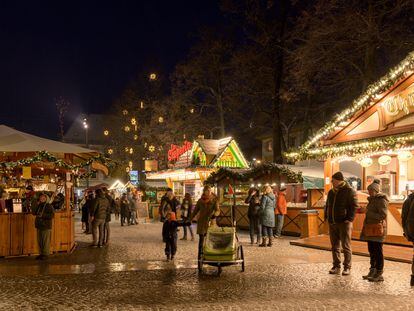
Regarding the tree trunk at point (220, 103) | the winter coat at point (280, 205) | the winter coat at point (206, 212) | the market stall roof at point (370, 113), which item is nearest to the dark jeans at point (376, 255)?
the winter coat at point (206, 212)

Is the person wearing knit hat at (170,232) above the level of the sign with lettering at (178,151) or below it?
below

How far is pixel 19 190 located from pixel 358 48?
1612cm

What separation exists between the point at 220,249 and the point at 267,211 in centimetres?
514

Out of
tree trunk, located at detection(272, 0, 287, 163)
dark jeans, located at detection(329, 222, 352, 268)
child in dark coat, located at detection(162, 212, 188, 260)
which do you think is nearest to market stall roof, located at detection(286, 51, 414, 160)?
dark jeans, located at detection(329, 222, 352, 268)

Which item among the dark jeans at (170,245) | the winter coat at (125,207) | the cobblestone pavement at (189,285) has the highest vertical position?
the winter coat at (125,207)

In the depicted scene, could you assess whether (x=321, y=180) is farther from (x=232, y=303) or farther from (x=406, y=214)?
(x=232, y=303)

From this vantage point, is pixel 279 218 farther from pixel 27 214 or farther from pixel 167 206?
pixel 27 214

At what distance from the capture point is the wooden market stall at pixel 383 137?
13305 millimetres

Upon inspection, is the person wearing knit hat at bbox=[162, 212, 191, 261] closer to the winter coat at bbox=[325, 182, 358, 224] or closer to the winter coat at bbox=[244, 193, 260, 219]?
the winter coat at bbox=[325, 182, 358, 224]

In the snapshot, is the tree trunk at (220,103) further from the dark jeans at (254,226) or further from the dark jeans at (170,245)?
the dark jeans at (170,245)

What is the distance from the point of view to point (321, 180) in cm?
2044

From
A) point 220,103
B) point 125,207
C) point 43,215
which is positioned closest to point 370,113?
point 43,215

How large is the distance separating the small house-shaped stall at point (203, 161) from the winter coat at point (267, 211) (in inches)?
457

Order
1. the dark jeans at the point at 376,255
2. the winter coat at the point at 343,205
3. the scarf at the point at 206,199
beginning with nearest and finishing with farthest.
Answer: the dark jeans at the point at 376,255
the winter coat at the point at 343,205
the scarf at the point at 206,199
